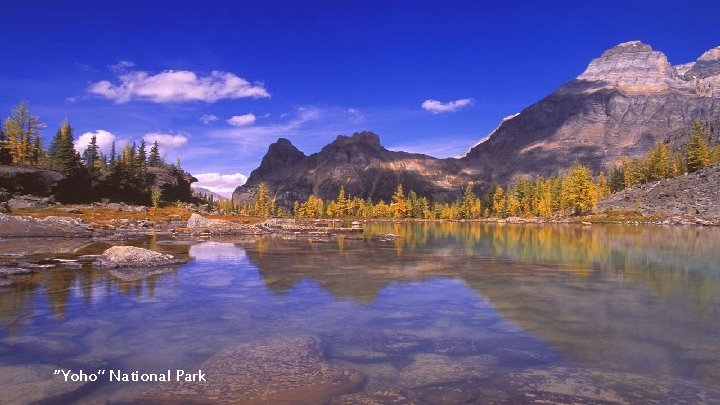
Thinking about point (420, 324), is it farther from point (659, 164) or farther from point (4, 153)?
point (659, 164)

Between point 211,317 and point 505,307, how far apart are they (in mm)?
10051

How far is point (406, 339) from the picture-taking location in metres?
11.8

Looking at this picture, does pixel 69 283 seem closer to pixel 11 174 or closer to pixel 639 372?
pixel 639 372

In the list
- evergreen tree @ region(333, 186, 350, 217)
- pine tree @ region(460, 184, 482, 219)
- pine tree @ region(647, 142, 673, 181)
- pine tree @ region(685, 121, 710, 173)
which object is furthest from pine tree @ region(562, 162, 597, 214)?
evergreen tree @ region(333, 186, 350, 217)

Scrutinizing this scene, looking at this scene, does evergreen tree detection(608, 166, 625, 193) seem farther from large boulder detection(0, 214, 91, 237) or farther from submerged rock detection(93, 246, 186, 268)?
submerged rock detection(93, 246, 186, 268)

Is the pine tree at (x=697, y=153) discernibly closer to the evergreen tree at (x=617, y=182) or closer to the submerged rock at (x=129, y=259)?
the evergreen tree at (x=617, y=182)

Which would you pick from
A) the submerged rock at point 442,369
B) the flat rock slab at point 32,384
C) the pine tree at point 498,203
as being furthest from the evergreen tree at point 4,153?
the pine tree at point 498,203

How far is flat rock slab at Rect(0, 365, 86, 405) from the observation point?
7.81 meters

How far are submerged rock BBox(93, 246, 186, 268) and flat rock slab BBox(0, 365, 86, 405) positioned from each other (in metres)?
16.5

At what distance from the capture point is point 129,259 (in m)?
25.3

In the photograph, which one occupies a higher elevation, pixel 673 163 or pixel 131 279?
pixel 673 163

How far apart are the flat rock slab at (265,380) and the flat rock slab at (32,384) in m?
1.69

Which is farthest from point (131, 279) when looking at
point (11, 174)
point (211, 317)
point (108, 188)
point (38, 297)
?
point (108, 188)

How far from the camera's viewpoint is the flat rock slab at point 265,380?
7887 mm
